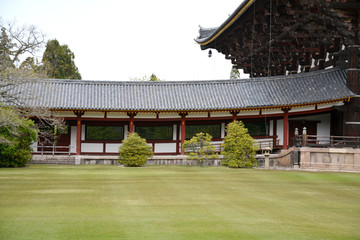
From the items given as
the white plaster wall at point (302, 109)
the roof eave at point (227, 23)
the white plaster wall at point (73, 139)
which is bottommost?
the white plaster wall at point (73, 139)

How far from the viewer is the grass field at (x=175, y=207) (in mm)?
11461

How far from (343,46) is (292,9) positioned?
4.15 meters

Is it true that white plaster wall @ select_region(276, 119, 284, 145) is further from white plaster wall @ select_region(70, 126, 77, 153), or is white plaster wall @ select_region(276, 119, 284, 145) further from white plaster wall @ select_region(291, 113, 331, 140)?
white plaster wall @ select_region(70, 126, 77, 153)

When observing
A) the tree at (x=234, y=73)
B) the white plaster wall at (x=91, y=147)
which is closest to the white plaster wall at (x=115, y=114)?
the white plaster wall at (x=91, y=147)

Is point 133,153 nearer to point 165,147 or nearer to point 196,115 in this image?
point 196,115

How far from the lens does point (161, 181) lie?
21.5 m

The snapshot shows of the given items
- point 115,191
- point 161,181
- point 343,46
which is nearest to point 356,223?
point 115,191

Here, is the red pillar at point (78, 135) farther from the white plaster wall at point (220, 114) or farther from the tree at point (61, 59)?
the tree at point (61, 59)

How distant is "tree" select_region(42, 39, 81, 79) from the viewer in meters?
70.6

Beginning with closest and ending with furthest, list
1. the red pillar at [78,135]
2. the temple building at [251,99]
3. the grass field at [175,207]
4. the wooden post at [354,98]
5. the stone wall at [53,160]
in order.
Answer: the grass field at [175,207] < the wooden post at [354,98] < the temple building at [251,99] < the stone wall at [53,160] < the red pillar at [78,135]

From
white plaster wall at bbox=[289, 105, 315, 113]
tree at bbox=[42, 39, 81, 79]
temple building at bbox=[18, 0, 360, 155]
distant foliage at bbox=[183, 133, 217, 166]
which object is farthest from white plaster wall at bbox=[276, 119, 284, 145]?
tree at bbox=[42, 39, 81, 79]

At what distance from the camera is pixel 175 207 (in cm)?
1480

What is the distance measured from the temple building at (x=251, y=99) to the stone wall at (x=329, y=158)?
4.46 metres

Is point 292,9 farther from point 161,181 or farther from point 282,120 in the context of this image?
point 161,181
